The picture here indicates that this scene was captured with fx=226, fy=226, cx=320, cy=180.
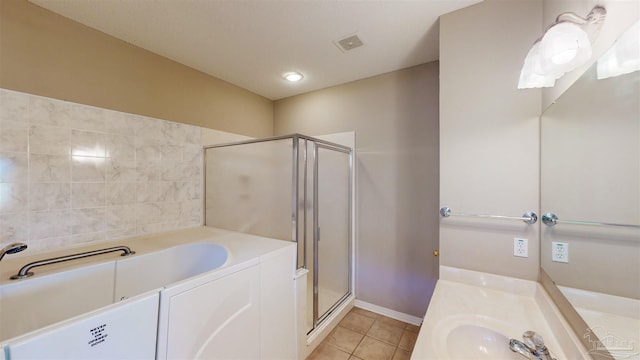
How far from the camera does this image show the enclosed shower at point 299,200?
182cm

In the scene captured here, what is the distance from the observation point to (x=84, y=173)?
5.32 feet

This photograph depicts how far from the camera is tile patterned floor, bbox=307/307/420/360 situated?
1.85m

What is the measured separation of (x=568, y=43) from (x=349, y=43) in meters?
1.40

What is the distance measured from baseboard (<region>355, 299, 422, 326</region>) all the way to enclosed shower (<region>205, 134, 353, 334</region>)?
207 mm

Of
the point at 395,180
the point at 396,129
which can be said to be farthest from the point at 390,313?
the point at 396,129

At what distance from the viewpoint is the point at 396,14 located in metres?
1.53

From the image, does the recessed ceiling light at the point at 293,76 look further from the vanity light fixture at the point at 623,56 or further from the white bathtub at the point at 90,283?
the vanity light fixture at the point at 623,56

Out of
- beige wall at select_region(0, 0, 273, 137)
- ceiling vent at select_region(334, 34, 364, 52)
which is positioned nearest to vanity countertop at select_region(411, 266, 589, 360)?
ceiling vent at select_region(334, 34, 364, 52)

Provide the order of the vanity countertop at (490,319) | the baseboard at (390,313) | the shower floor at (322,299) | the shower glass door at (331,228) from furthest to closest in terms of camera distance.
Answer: the baseboard at (390,313) → the shower glass door at (331,228) → the shower floor at (322,299) → the vanity countertop at (490,319)

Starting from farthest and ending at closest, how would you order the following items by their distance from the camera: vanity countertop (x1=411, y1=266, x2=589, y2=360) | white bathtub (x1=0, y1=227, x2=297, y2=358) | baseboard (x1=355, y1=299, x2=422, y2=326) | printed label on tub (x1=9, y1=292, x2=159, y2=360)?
baseboard (x1=355, y1=299, x2=422, y2=326) < white bathtub (x1=0, y1=227, x2=297, y2=358) < vanity countertop (x1=411, y1=266, x2=589, y2=360) < printed label on tub (x1=9, y1=292, x2=159, y2=360)

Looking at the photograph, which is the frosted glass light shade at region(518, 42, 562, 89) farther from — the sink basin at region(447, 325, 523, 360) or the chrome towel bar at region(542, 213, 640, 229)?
the sink basin at region(447, 325, 523, 360)

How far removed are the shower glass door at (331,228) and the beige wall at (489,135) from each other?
1.02 metres

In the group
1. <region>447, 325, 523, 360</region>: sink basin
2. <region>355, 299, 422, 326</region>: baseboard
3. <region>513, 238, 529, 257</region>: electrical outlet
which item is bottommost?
<region>355, 299, 422, 326</region>: baseboard

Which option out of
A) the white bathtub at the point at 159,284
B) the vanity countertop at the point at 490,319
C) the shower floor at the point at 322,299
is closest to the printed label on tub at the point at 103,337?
the white bathtub at the point at 159,284
